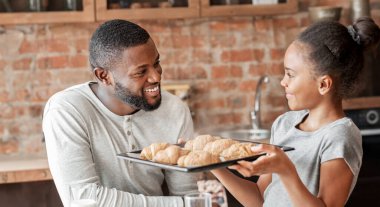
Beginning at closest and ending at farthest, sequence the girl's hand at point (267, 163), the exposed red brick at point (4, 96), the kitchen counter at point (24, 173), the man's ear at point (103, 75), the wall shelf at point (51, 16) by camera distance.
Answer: the girl's hand at point (267, 163) → the man's ear at point (103, 75) → the kitchen counter at point (24, 173) → the wall shelf at point (51, 16) → the exposed red brick at point (4, 96)

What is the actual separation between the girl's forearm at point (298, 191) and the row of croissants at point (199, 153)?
0.35 ft

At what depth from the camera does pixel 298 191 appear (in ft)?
4.99

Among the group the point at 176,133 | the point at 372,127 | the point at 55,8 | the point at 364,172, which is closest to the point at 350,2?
the point at 372,127

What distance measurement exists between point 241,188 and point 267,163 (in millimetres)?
373

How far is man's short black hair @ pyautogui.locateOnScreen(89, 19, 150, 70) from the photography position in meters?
1.86

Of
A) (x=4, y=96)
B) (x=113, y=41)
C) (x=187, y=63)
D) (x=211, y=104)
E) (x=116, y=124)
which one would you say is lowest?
(x=211, y=104)

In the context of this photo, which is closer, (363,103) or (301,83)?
(301,83)

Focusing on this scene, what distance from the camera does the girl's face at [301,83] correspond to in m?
1.70

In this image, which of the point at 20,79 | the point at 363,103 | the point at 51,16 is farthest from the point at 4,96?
the point at 363,103

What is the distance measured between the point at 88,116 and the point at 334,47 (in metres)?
0.73

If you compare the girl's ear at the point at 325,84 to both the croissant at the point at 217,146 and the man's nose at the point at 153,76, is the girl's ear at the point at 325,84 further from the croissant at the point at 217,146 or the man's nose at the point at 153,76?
the man's nose at the point at 153,76

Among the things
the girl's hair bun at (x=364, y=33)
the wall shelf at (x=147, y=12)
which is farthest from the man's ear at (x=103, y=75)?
the wall shelf at (x=147, y=12)

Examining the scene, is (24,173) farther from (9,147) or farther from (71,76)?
(71,76)

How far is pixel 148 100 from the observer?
6.14ft
